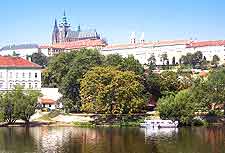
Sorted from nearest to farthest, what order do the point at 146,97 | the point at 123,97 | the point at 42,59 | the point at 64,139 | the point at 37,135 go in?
the point at 64,139
the point at 37,135
the point at 123,97
the point at 146,97
the point at 42,59

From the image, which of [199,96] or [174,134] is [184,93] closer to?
[199,96]

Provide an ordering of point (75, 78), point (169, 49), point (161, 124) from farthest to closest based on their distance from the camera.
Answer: point (169, 49)
point (75, 78)
point (161, 124)

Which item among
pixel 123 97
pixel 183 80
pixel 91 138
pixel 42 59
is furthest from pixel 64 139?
pixel 42 59

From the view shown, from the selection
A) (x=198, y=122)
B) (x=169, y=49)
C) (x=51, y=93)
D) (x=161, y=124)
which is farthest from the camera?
(x=169, y=49)

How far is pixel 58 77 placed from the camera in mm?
78688

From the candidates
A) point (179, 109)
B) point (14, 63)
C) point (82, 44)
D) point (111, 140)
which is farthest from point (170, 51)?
point (111, 140)

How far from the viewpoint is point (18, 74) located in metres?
77.8

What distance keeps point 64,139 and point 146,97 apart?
23631mm

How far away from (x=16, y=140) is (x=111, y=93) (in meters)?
18.2

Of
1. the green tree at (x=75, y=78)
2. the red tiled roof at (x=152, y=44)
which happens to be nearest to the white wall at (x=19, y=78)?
the green tree at (x=75, y=78)

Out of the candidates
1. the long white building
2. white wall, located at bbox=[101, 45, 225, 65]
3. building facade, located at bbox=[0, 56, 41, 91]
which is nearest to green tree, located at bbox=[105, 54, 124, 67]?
building facade, located at bbox=[0, 56, 41, 91]

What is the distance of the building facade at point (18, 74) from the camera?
77.0 m

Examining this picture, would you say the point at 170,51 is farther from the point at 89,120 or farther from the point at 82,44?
the point at 89,120

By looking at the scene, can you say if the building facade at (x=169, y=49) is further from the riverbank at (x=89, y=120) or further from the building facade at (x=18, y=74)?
the riverbank at (x=89, y=120)
